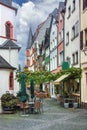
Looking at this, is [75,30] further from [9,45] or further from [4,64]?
[4,64]

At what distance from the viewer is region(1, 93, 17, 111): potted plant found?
91.4 ft

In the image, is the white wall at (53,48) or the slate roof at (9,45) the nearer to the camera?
A: the slate roof at (9,45)

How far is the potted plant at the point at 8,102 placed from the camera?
91.4ft

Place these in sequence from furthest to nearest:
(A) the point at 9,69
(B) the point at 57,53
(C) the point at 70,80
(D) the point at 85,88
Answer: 1. (B) the point at 57,53
2. (C) the point at 70,80
3. (D) the point at 85,88
4. (A) the point at 9,69

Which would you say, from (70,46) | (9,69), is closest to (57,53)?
(70,46)

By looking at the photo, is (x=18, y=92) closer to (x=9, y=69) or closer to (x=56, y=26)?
(x=9, y=69)

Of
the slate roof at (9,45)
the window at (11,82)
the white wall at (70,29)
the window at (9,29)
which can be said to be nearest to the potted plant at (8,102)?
the window at (11,82)

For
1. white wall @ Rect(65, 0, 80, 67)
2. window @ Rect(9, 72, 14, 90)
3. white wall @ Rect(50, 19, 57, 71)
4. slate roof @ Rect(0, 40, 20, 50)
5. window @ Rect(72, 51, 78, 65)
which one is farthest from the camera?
white wall @ Rect(50, 19, 57, 71)

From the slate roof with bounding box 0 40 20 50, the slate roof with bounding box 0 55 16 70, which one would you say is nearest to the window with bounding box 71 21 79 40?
the slate roof with bounding box 0 40 20 50

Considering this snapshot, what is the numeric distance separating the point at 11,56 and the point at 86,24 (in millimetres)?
6688

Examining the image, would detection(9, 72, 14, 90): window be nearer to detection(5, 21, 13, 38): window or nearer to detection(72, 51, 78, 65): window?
detection(5, 21, 13, 38): window

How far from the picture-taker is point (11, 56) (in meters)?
33.7

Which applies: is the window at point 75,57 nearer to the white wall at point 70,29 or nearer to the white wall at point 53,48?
the white wall at point 70,29

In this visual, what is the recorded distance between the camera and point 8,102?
2798cm
